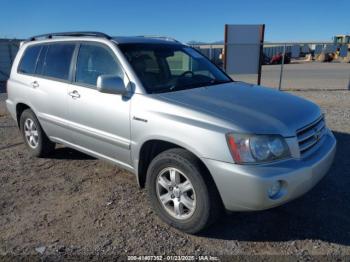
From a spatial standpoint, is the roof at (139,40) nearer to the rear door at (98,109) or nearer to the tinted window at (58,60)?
the rear door at (98,109)

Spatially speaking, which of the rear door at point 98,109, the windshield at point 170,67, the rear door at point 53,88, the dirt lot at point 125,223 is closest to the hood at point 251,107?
the windshield at point 170,67

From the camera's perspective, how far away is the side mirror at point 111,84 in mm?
3576

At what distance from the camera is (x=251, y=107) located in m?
3.36

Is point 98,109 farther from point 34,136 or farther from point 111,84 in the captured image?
point 34,136

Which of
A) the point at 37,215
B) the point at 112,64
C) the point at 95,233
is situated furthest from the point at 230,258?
the point at 112,64

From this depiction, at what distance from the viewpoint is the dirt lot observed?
3104mm

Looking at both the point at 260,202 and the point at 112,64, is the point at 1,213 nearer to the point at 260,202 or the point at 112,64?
the point at 112,64

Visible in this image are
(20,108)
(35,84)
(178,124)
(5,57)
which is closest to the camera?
(178,124)

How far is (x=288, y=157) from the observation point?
299cm

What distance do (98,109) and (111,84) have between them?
49 centimetres

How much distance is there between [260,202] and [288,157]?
480 mm

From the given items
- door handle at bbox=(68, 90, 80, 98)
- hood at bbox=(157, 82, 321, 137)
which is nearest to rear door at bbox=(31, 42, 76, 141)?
door handle at bbox=(68, 90, 80, 98)

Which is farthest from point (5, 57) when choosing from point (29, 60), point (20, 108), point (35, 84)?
point (35, 84)

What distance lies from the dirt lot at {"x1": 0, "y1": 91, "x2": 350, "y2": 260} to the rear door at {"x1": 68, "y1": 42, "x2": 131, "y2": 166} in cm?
56
